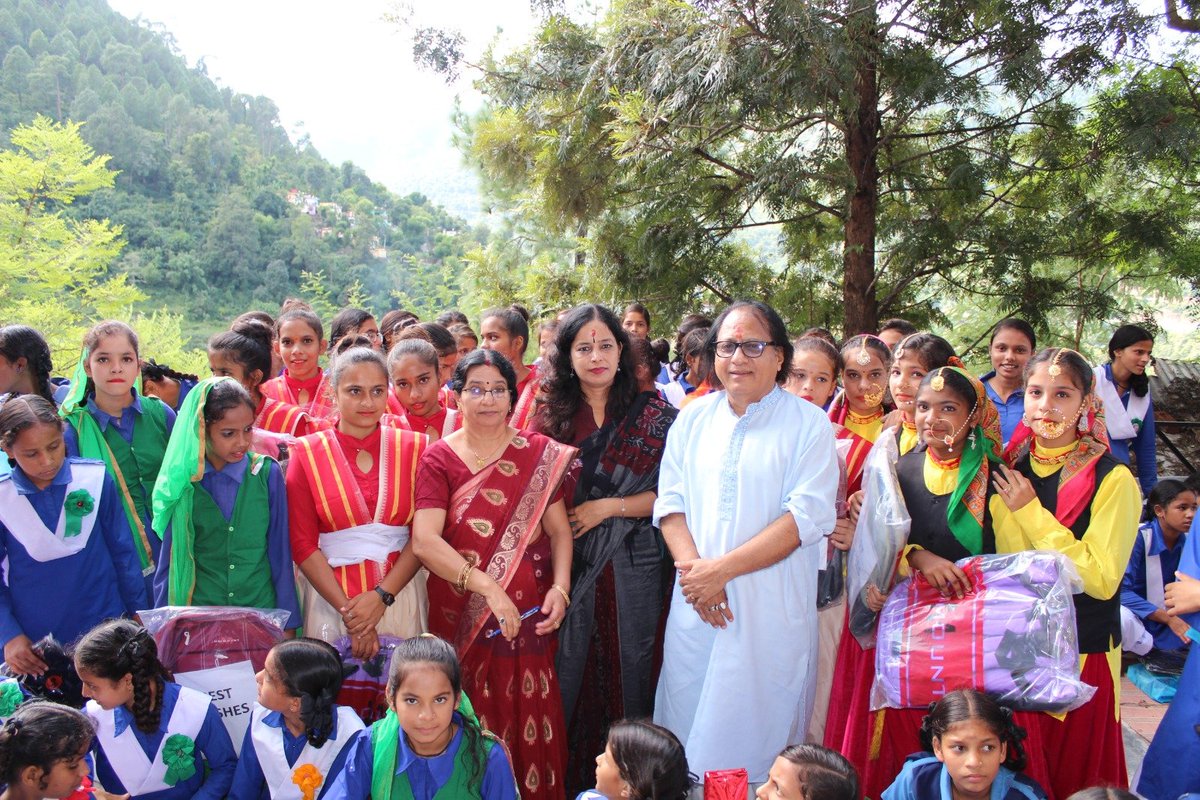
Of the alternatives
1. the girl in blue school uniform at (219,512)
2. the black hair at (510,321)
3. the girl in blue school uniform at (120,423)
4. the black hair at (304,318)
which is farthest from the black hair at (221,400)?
the black hair at (510,321)

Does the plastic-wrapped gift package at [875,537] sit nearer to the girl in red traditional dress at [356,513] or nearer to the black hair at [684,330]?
the girl in red traditional dress at [356,513]

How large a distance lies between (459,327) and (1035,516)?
407cm

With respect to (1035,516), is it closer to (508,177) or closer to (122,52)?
(508,177)

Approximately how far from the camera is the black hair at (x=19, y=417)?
293cm

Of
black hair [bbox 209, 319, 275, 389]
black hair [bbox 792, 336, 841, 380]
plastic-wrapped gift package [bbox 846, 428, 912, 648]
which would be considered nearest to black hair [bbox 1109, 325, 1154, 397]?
black hair [bbox 792, 336, 841, 380]

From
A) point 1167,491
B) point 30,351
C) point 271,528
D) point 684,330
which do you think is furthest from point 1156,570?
point 30,351

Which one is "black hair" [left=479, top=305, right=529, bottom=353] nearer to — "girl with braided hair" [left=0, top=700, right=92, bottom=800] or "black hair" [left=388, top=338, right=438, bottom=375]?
"black hair" [left=388, top=338, right=438, bottom=375]

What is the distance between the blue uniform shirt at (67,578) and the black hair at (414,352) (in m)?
1.21

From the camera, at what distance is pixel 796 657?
9.05ft

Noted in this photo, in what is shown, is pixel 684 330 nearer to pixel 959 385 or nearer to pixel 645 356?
pixel 645 356

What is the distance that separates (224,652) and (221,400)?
864 mm

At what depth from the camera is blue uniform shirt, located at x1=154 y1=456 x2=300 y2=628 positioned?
10.0 ft

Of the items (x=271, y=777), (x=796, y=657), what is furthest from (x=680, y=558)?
(x=271, y=777)

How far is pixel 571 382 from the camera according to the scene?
3357 millimetres
